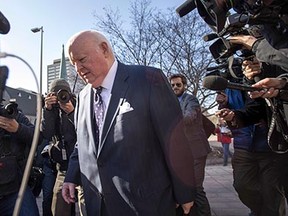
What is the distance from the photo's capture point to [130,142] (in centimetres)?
187

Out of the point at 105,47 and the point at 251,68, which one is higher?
the point at 105,47

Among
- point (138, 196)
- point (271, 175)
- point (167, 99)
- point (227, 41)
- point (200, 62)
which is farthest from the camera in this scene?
point (200, 62)

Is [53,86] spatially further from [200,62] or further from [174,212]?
[200,62]

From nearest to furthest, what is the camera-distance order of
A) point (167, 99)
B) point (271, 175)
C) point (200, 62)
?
point (167, 99) → point (271, 175) → point (200, 62)

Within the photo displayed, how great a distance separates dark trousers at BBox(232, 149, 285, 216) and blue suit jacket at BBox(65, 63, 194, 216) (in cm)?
142

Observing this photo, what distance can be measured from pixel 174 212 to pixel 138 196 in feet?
0.93

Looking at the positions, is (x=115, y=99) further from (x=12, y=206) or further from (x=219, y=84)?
(x=12, y=206)

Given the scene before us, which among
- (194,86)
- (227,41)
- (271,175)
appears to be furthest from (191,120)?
(194,86)

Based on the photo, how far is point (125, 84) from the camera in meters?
2.00

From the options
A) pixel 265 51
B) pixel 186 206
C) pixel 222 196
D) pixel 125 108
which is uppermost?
pixel 265 51

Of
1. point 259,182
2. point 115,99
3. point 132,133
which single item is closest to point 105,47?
point 115,99

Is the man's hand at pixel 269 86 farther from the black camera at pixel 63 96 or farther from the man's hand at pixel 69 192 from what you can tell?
the black camera at pixel 63 96

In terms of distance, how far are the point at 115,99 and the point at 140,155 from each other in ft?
1.21

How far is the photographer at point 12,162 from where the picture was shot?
2.47 metres
